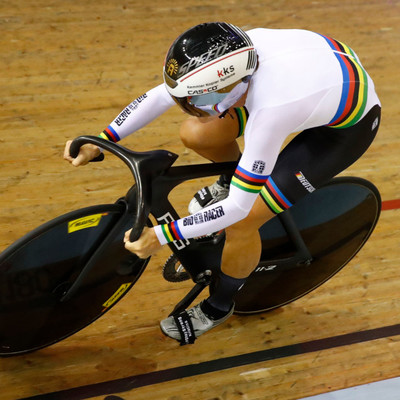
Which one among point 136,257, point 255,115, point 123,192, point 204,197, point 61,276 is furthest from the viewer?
point 123,192

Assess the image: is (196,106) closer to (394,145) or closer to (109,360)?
(109,360)

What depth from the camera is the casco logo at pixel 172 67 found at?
2018mm

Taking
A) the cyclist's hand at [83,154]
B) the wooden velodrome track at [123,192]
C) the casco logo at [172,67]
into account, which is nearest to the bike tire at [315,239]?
the wooden velodrome track at [123,192]

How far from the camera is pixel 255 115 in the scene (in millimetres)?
2105

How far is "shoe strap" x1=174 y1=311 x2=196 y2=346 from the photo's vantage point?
9.06ft

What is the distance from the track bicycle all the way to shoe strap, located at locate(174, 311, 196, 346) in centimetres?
4

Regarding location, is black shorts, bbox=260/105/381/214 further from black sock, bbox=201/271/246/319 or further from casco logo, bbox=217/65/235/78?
casco logo, bbox=217/65/235/78

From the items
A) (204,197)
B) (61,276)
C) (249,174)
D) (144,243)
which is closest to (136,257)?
(61,276)

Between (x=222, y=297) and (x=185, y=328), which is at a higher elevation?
(x=222, y=297)

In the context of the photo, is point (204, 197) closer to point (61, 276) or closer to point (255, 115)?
point (61, 276)

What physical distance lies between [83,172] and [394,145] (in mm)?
1981

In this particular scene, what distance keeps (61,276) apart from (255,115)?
102 centimetres

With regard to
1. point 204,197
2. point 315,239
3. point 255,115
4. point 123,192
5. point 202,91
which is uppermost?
point 202,91

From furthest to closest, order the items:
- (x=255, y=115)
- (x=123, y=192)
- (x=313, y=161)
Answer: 1. (x=123, y=192)
2. (x=313, y=161)
3. (x=255, y=115)
